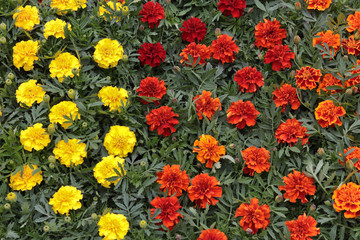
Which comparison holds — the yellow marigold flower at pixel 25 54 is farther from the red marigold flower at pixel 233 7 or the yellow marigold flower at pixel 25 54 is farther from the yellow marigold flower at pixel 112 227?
the red marigold flower at pixel 233 7

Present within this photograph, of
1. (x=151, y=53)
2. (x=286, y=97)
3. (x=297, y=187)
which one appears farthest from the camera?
(x=151, y=53)

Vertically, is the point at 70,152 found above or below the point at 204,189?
above

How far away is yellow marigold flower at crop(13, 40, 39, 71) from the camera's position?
2.18 metres

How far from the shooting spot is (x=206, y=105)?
2.19m

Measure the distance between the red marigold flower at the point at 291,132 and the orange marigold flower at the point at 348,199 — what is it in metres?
0.31

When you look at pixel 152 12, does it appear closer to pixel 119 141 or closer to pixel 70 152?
A: pixel 119 141

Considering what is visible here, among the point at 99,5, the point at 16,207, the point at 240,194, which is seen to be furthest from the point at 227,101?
the point at 16,207

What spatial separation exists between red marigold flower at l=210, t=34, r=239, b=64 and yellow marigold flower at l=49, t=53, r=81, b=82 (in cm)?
74

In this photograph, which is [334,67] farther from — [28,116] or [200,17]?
[28,116]

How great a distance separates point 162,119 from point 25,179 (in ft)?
2.31

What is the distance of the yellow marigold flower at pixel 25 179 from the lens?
6.50 feet

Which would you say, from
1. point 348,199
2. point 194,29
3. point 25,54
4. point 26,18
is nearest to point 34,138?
point 25,54

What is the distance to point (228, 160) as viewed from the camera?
2129 millimetres

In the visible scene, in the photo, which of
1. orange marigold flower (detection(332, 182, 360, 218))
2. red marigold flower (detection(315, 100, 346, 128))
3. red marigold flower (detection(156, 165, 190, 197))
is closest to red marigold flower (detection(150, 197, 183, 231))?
red marigold flower (detection(156, 165, 190, 197))
